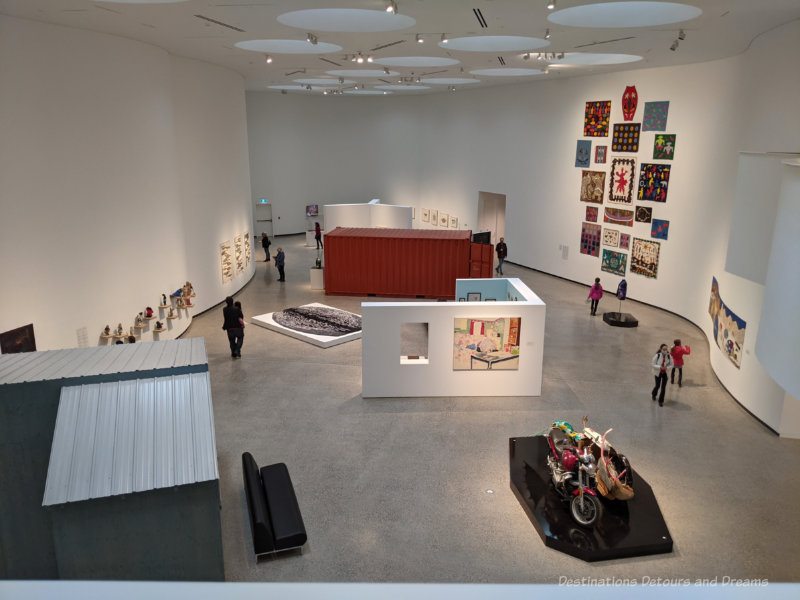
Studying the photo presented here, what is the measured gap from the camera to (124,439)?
6.51 m

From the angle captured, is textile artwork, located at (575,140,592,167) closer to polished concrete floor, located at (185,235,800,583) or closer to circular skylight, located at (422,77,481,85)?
circular skylight, located at (422,77,481,85)

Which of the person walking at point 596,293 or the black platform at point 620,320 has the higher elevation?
the person walking at point 596,293

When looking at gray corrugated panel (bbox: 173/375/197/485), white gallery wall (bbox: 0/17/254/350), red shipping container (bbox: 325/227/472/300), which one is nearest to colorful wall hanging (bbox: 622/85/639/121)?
red shipping container (bbox: 325/227/472/300)

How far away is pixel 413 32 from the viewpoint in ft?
41.6

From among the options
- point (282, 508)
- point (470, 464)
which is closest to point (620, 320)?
point (470, 464)

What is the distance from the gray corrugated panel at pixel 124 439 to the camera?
6156 mm

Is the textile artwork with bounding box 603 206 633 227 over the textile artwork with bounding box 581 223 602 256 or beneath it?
over

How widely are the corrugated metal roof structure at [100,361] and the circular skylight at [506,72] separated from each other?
16.0 metres

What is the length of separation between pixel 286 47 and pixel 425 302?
27.6ft

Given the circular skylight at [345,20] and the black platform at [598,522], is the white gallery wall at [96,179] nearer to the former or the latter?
the circular skylight at [345,20]

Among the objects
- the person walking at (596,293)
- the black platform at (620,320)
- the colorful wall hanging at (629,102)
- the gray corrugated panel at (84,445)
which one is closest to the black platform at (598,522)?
the gray corrugated panel at (84,445)

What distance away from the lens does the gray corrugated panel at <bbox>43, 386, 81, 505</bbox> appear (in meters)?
6.04

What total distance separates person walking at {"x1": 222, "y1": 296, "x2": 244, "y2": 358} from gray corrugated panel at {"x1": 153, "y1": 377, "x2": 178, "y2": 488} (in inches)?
309

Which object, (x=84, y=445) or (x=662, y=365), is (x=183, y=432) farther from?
(x=662, y=365)
